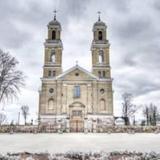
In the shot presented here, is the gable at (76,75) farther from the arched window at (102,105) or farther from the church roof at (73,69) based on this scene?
the arched window at (102,105)

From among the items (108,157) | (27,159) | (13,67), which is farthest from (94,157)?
(13,67)

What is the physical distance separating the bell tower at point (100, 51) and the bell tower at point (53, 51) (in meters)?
6.07

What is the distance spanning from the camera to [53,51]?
2053 inches

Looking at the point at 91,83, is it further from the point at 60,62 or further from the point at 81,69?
the point at 60,62

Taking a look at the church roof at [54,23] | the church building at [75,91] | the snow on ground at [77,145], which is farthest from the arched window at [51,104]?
the snow on ground at [77,145]

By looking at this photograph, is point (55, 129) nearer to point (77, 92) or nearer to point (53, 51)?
point (77, 92)

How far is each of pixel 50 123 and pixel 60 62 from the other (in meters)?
10.9

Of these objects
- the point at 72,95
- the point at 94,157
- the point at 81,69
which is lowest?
the point at 94,157

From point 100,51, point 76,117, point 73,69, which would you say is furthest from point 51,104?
point 100,51

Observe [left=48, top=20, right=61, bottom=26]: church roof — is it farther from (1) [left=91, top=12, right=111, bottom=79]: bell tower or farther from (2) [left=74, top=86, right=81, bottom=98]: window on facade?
(2) [left=74, top=86, right=81, bottom=98]: window on facade

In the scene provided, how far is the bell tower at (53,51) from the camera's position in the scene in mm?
50938

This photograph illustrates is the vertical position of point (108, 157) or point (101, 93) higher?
point (101, 93)

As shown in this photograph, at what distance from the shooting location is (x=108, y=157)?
920 cm

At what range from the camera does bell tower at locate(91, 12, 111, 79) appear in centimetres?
5116
